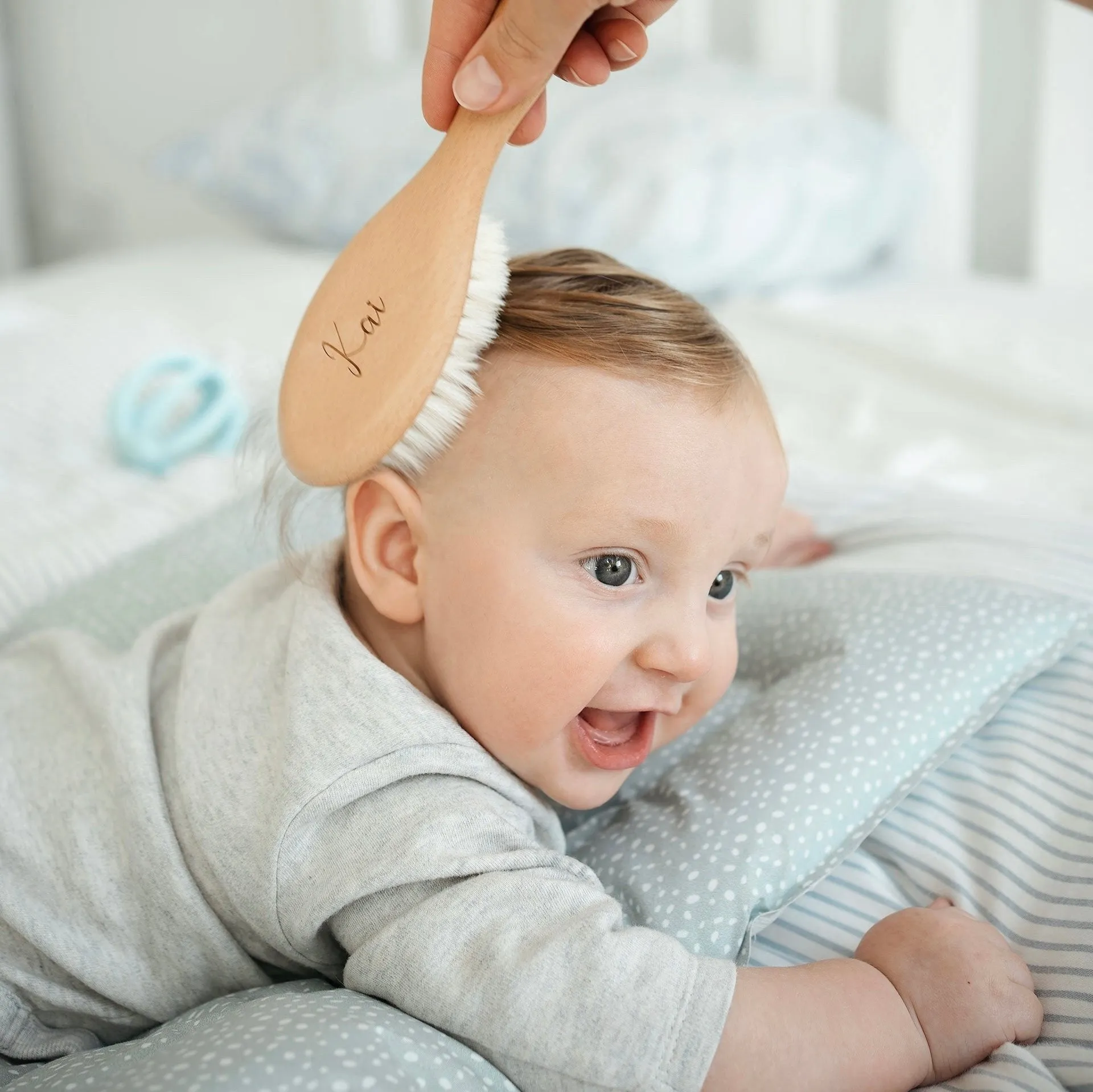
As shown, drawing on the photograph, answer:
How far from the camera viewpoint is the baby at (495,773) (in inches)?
22.6

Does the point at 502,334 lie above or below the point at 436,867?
above

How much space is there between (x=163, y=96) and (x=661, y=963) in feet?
8.81

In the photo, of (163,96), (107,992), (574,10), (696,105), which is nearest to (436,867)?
(107,992)

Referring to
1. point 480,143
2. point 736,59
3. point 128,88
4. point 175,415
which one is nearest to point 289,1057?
point 480,143

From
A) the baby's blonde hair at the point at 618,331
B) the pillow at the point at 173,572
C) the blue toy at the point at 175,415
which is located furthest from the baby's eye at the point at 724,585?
the blue toy at the point at 175,415

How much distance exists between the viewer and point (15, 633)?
949mm

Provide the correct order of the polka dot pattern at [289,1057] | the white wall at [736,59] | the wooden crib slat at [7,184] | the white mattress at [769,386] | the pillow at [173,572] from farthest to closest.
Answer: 1. the wooden crib slat at [7,184]
2. the white wall at [736,59]
3. the white mattress at [769,386]
4. the pillow at [173,572]
5. the polka dot pattern at [289,1057]

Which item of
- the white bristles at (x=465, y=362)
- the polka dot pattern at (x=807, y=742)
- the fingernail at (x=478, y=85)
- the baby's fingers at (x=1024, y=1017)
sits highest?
the fingernail at (x=478, y=85)

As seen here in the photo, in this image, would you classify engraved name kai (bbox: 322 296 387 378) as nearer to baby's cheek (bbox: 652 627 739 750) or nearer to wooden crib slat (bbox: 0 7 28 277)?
baby's cheek (bbox: 652 627 739 750)

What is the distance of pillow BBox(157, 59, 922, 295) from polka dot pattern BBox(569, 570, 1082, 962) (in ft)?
2.80

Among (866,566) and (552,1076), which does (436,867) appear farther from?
(866,566)

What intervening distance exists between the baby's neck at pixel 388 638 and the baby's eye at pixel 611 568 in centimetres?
12

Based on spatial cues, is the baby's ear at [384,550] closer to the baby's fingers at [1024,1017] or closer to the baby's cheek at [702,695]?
the baby's cheek at [702,695]

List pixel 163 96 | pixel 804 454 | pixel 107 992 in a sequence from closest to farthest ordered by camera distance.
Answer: pixel 107 992 < pixel 804 454 < pixel 163 96
